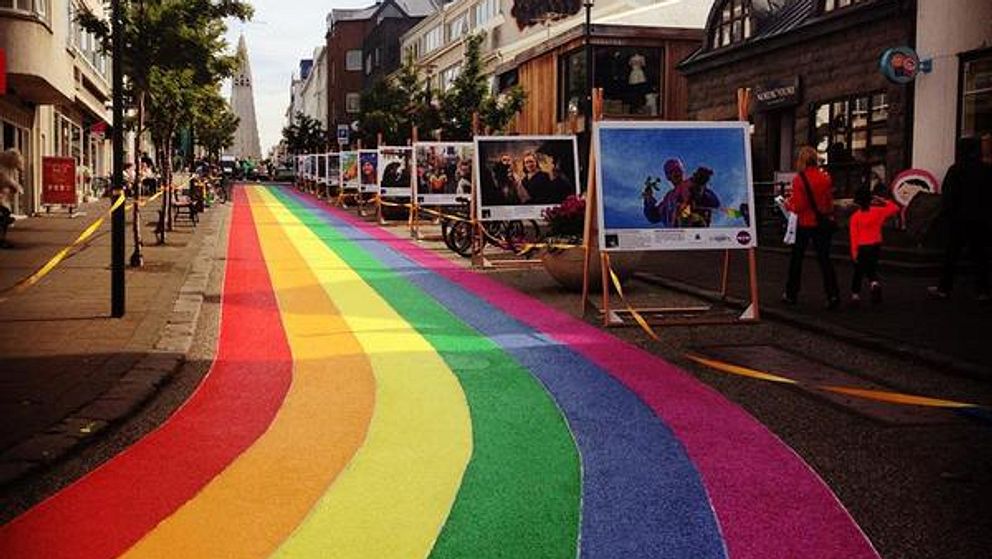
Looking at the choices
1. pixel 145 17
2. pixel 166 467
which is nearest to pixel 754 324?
pixel 166 467

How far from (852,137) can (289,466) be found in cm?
1928

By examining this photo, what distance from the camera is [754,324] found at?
11.0m

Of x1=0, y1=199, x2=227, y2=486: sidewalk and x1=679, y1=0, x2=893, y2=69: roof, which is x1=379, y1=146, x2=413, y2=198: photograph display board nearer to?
x1=679, y1=0, x2=893, y2=69: roof

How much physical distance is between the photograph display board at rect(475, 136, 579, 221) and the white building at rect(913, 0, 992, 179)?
6956 millimetres

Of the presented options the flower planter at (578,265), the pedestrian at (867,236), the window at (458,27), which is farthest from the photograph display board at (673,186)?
the window at (458,27)

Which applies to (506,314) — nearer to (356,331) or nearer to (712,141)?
(356,331)

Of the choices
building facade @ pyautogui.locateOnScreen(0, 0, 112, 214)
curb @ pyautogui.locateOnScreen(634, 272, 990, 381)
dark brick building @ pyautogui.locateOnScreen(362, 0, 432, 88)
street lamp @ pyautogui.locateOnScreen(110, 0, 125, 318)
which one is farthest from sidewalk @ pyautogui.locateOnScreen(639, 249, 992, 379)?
dark brick building @ pyautogui.locateOnScreen(362, 0, 432, 88)

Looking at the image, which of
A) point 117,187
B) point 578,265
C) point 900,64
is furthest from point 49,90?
point 900,64

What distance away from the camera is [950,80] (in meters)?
18.5

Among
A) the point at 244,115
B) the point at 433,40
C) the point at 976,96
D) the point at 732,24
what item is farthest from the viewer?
the point at 244,115

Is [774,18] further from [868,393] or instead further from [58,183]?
[868,393]

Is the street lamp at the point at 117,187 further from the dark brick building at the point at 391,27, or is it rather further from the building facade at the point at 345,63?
the building facade at the point at 345,63

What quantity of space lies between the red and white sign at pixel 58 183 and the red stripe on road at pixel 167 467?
64.5ft

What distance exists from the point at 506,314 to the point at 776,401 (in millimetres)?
4953
